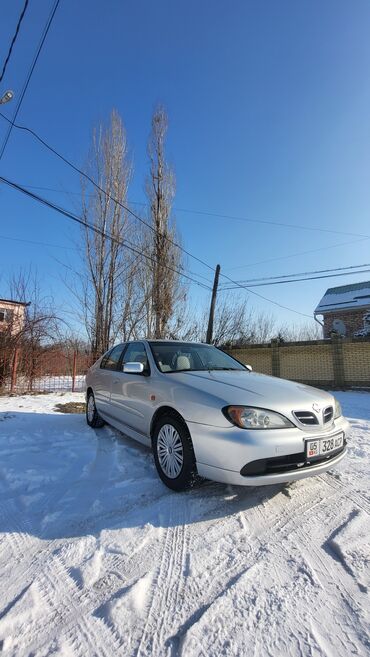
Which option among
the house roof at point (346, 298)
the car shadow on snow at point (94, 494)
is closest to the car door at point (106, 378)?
the car shadow on snow at point (94, 494)

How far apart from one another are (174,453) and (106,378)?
7.65ft

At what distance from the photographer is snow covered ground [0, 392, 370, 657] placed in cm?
160

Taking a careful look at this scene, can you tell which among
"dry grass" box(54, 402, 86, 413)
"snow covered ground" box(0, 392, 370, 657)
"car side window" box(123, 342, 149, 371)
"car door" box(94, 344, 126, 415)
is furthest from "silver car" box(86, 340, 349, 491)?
"dry grass" box(54, 402, 86, 413)

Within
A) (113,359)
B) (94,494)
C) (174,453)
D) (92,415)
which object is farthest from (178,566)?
(92,415)

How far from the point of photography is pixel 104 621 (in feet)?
5.59

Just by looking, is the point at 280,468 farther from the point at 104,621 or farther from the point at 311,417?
the point at 104,621

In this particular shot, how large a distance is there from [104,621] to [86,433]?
3.91 m

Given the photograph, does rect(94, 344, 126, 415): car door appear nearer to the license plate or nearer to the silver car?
the silver car

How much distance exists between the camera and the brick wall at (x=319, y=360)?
1333cm

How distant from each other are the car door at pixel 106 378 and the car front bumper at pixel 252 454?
8.19ft

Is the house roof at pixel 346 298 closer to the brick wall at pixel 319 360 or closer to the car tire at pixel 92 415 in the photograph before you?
the brick wall at pixel 319 360

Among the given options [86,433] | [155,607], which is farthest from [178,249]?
[155,607]

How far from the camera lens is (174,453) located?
10.4ft

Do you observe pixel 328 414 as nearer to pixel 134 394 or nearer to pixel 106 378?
pixel 134 394
